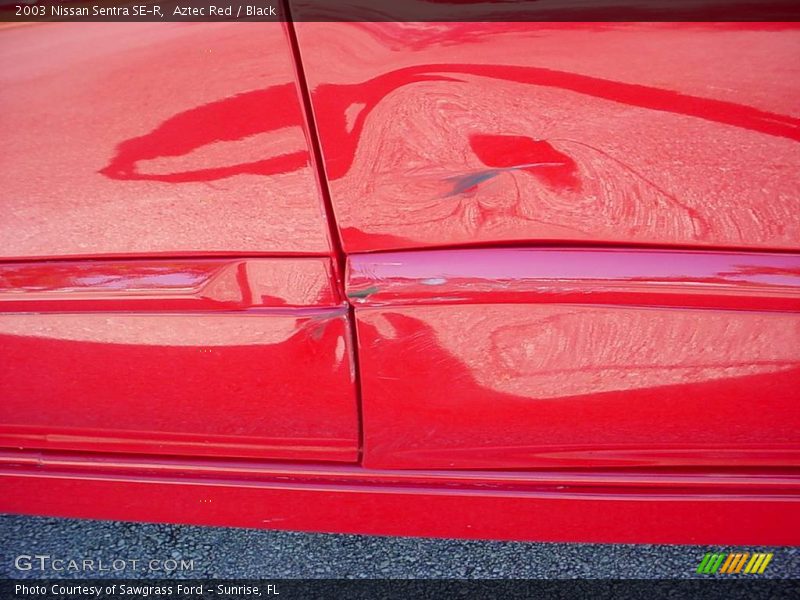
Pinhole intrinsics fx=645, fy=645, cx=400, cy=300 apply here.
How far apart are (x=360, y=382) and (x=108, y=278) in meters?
0.45

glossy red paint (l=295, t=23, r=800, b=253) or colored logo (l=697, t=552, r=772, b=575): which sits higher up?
glossy red paint (l=295, t=23, r=800, b=253)

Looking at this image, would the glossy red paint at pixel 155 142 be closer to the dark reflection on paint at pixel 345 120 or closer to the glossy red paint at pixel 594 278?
the dark reflection on paint at pixel 345 120

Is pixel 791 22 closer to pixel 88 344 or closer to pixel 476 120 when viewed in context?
pixel 476 120

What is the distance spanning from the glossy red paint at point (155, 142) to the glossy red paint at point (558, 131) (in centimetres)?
7

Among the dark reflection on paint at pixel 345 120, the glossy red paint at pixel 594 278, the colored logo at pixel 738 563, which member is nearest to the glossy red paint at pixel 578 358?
the glossy red paint at pixel 594 278

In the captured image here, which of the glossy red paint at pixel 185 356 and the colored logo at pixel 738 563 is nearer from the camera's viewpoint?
the glossy red paint at pixel 185 356

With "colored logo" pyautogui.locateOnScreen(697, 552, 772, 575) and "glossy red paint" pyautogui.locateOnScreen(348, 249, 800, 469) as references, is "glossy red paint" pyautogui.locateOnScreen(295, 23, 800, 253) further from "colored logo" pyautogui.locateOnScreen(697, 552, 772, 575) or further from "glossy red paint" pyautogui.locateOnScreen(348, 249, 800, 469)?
"colored logo" pyautogui.locateOnScreen(697, 552, 772, 575)

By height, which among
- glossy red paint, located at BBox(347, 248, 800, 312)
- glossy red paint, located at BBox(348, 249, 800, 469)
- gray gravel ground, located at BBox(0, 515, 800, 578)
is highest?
glossy red paint, located at BBox(347, 248, 800, 312)

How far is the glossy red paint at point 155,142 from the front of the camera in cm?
92

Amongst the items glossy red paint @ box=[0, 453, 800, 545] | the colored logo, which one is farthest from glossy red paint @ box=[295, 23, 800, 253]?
the colored logo

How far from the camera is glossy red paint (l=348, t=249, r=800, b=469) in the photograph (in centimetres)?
98

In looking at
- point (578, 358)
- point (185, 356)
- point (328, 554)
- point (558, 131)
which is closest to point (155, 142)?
point (185, 356)

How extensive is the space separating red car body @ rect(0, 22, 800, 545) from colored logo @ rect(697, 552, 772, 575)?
0.36 m

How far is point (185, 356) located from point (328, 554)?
A: 0.75 meters
